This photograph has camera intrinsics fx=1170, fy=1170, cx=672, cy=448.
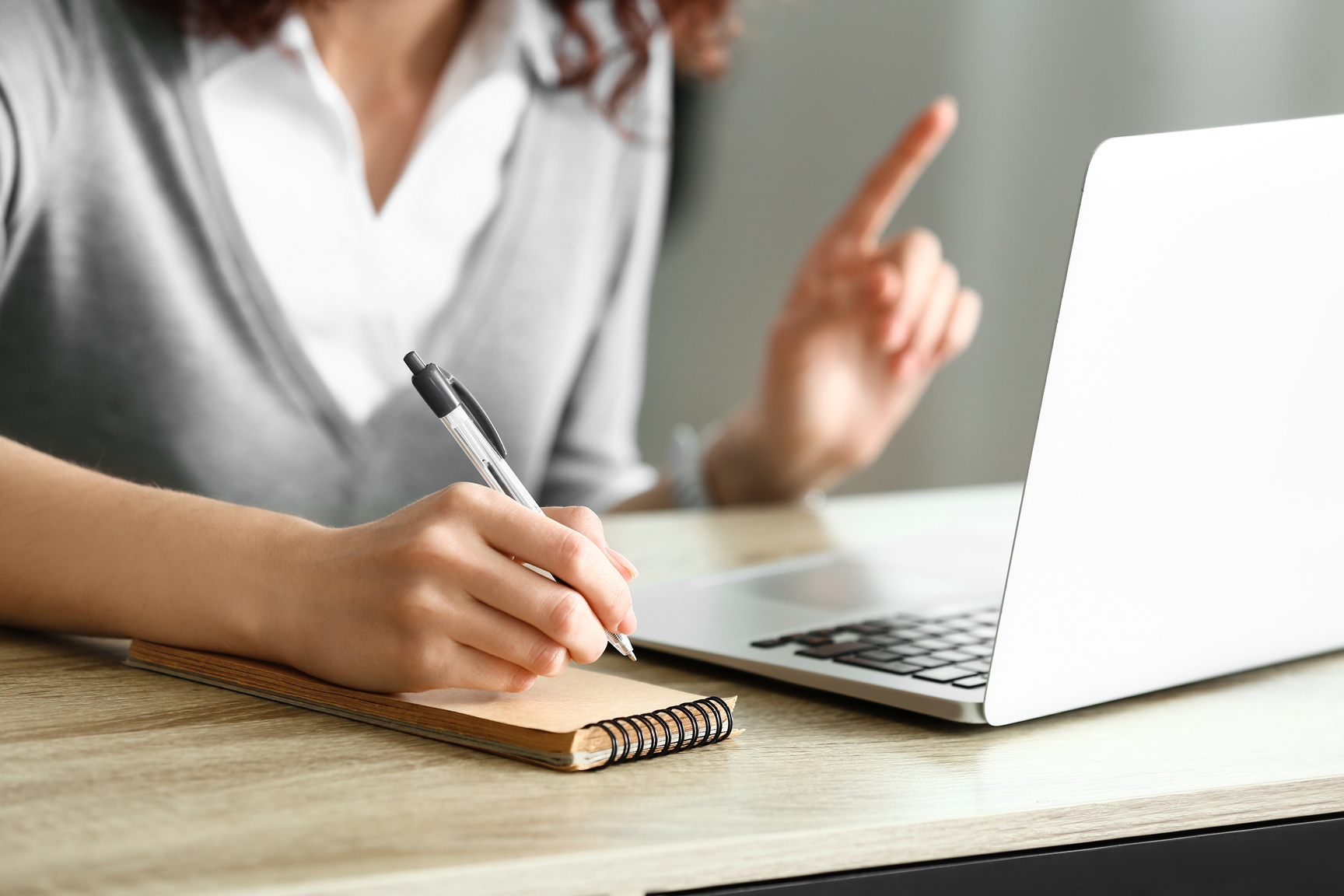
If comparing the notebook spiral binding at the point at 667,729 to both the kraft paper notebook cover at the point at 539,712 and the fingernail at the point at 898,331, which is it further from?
the fingernail at the point at 898,331

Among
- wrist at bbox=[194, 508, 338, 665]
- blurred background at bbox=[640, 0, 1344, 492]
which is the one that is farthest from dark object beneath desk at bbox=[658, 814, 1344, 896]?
blurred background at bbox=[640, 0, 1344, 492]

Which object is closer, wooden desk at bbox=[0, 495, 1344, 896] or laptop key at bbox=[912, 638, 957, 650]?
wooden desk at bbox=[0, 495, 1344, 896]

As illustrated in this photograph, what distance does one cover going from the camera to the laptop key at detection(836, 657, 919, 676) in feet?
1.70

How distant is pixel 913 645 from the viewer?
0.57 m

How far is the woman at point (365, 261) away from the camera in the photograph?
1097mm

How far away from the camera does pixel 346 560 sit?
1.54 feet

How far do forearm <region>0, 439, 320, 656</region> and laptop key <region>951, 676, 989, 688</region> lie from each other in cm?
28

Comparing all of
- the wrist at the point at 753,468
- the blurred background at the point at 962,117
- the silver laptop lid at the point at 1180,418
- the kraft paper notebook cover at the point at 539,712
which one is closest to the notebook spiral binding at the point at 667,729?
the kraft paper notebook cover at the point at 539,712

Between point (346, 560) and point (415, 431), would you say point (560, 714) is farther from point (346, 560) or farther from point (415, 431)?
point (415, 431)

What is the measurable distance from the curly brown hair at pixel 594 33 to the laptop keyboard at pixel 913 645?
847mm

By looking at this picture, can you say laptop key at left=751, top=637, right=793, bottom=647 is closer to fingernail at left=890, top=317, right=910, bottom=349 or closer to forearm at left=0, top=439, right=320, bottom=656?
forearm at left=0, top=439, right=320, bottom=656

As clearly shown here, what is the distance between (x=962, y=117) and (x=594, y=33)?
116 cm

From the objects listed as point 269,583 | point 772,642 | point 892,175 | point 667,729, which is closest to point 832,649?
point 772,642

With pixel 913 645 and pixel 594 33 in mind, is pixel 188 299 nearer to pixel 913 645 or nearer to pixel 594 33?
pixel 594 33
